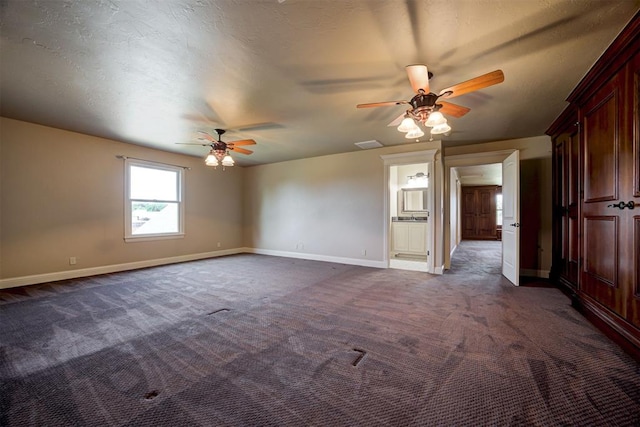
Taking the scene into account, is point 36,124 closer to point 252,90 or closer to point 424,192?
point 252,90

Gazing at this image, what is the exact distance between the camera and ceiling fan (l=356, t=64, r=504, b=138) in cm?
204

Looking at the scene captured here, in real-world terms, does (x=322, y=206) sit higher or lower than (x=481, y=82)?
lower

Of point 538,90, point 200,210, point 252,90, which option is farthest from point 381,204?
point 200,210

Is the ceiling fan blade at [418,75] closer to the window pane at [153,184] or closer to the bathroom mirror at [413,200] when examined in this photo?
the bathroom mirror at [413,200]

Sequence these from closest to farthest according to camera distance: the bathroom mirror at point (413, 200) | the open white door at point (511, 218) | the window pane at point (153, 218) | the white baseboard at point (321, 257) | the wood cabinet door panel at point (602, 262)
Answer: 1. the wood cabinet door panel at point (602, 262)
2. the open white door at point (511, 218)
3. the window pane at point (153, 218)
4. the white baseboard at point (321, 257)
5. the bathroom mirror at point (413, 200)

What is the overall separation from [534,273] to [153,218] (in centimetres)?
759

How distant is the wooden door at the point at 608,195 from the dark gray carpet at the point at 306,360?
0.46 meters

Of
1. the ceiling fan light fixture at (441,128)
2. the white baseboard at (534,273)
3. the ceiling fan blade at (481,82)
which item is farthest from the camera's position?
the white baseboard at (534,273)

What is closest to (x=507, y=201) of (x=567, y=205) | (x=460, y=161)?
(x=567, y=205)

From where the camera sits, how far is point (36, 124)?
3998 mm

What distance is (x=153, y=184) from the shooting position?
554 centimetres

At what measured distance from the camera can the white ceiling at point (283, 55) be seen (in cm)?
176

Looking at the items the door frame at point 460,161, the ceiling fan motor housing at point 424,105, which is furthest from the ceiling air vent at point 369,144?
the ceiling fan motor housing at point 424,105

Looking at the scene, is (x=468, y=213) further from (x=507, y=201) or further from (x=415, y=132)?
(x=415, y=132)
